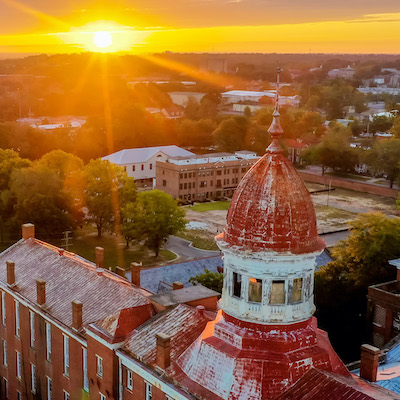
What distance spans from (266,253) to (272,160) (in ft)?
11.6

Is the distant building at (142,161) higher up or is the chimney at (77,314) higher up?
the chimney at (77,314)

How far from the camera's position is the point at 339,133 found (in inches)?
4914

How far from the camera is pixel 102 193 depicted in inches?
2886

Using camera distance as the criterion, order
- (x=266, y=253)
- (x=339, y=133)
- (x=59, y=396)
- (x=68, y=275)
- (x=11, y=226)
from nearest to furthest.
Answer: (x=266, y=253), (x=59, y=396), (x=68, y=275), (x=11, y=226), (x=339, y=133)

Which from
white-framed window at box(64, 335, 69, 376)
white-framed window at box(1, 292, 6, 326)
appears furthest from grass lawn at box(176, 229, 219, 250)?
white-framed window at box(64, 335, 69, 376)

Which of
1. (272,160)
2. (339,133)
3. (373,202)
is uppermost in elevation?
(272,160)

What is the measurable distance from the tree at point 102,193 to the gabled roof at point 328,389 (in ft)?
175

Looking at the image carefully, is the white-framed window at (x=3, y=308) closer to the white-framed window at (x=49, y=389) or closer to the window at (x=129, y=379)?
the white-framed window at (x=49, y=389)

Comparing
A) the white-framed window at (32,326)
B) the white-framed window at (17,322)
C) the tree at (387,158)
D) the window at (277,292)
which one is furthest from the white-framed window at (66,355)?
the tree at (387,158)

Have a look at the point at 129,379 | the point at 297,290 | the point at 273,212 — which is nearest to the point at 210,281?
the point at 129,379

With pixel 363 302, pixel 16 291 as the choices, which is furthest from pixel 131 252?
pixel 16 291

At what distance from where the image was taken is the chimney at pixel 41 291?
33344 millimetres

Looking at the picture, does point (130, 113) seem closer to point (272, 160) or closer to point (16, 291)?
point (16, 291)

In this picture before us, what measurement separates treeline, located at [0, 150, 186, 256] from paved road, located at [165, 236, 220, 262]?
3103mm
